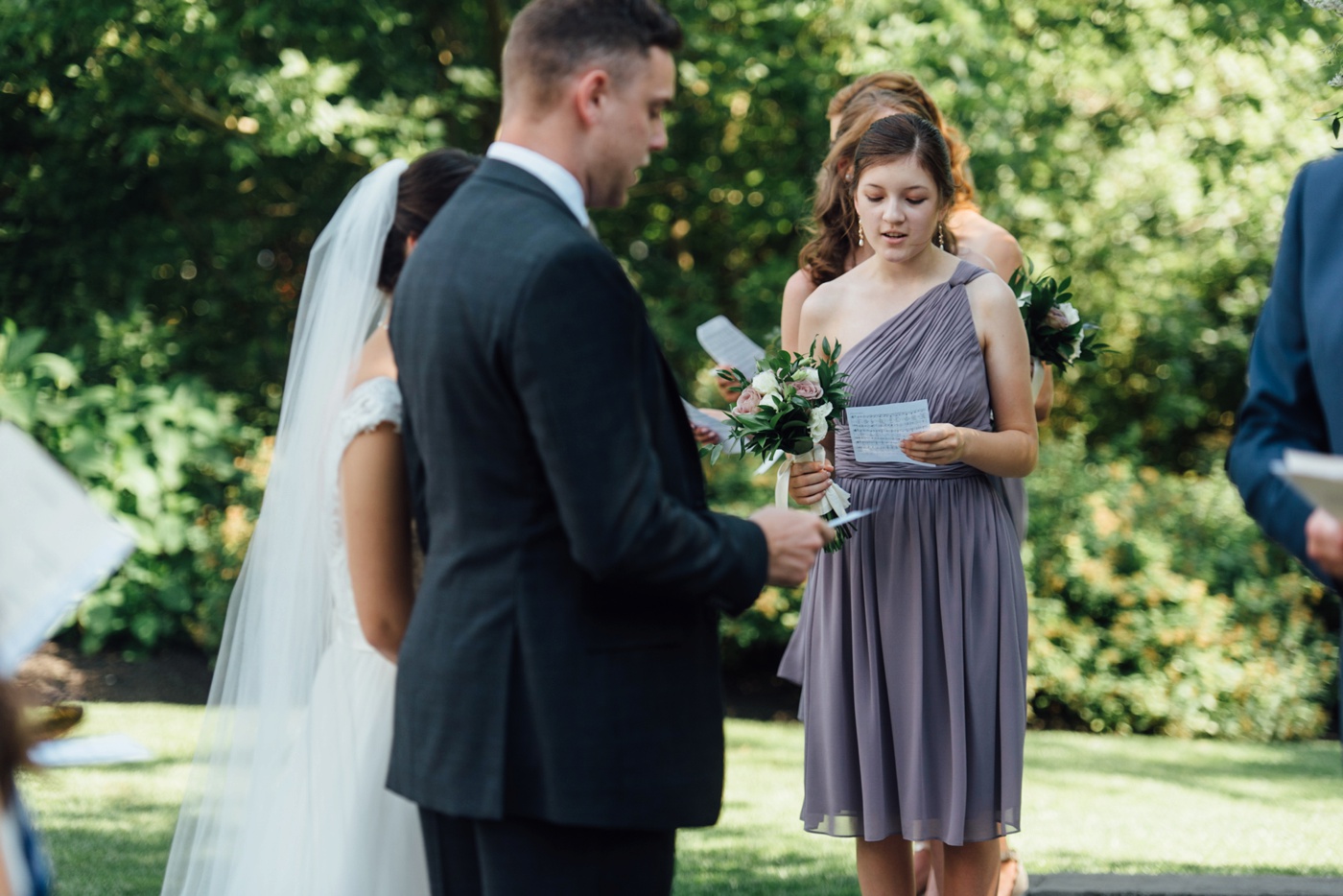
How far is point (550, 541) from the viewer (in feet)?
7.56

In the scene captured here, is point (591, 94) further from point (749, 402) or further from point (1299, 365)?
point (749, 402)

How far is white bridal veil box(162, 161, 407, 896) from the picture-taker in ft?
10.7

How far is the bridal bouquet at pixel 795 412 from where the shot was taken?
3.75 meters

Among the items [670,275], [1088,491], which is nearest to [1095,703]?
[1088,491]

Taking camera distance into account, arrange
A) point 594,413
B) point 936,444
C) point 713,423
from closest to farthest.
A: point 594,413, point 936,444, point 713,423

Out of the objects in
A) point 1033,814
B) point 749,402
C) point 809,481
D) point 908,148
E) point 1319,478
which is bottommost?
point 1033,814

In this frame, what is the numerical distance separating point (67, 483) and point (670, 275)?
A: 9911 millimetres

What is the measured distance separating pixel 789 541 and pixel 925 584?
145 cm

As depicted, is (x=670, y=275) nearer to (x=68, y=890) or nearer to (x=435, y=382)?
(x=68, y=890)

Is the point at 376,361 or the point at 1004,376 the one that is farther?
the point at 1004,376

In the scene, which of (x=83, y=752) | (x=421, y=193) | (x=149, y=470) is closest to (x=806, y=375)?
(x=421, y=193)

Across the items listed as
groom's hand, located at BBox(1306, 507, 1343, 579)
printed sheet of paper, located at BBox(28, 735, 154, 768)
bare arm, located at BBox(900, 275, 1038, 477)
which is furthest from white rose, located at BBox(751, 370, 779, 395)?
printed sheet of paper, located at BBox(28, 735, 154, 768)

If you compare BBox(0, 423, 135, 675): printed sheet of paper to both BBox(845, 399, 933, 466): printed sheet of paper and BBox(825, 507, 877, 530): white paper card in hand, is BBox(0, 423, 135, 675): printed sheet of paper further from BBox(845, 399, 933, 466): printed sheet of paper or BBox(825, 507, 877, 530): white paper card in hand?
BBox(845, 399, 933, 466): printed sheet of paper

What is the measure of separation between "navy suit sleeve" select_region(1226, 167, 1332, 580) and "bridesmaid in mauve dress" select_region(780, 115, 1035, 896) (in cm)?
123
